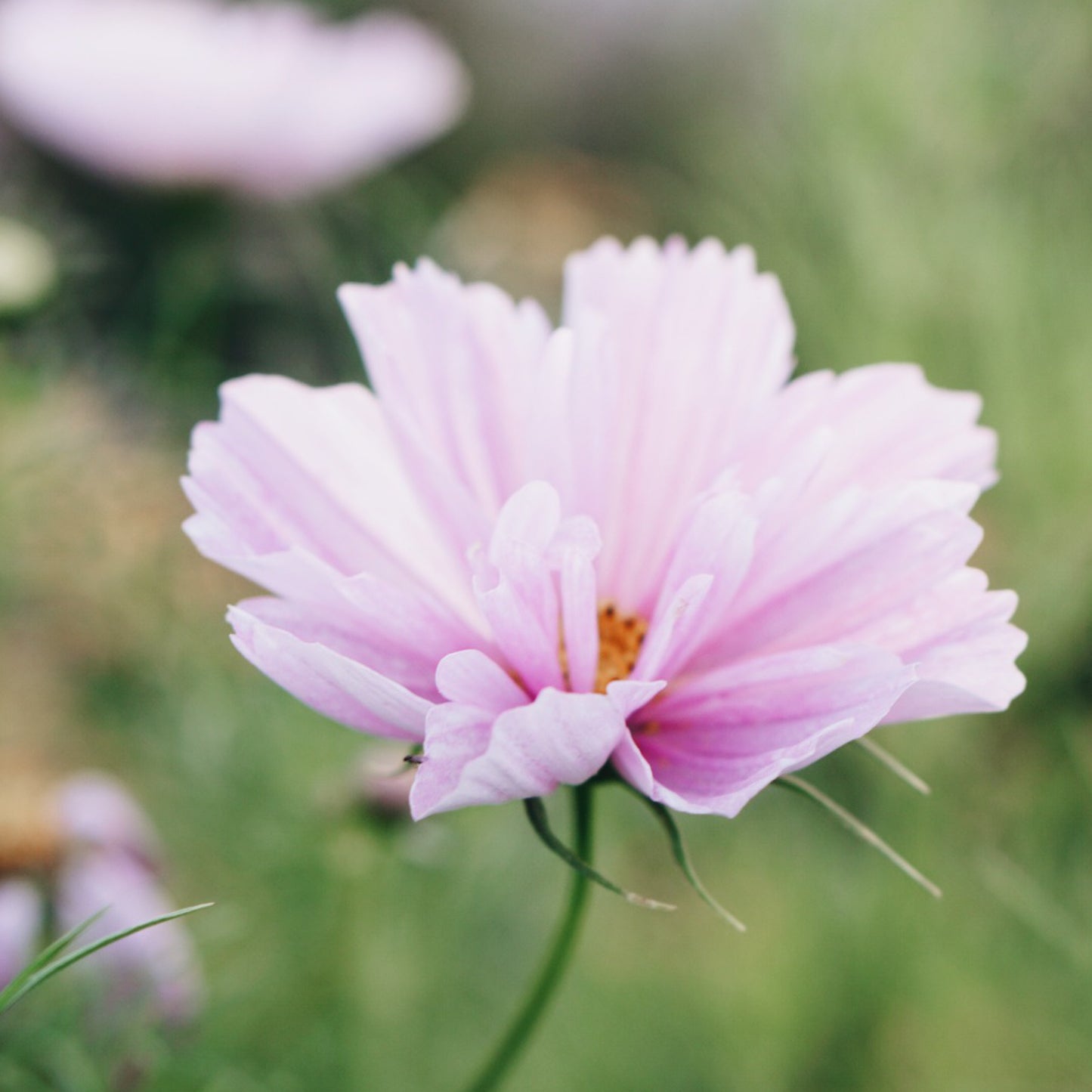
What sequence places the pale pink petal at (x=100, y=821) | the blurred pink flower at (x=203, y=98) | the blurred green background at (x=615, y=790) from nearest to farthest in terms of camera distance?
the pale pink petal at (x=100, y=821) → the blurred green background at (x=615, y=790) → the blurred pink flower at (x=203, y=98)

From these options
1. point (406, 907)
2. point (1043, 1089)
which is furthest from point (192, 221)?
point (1043, 1089)

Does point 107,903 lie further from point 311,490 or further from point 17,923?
point 311,490

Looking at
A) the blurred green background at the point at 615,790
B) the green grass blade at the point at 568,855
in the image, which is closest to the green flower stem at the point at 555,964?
the green grass blade at the point at 568,855

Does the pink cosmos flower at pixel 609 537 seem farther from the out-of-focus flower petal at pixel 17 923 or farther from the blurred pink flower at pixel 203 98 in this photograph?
the blurred pink flower at pixel 203 98

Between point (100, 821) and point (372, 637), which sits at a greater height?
point (372, 637)

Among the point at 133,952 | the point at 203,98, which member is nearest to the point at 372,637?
the point at 133,952

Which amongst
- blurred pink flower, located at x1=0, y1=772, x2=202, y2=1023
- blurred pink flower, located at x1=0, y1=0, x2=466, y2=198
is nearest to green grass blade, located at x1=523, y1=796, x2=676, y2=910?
blurred pink flower, located at x1=0, y1=772, x2=202, y2=1023
